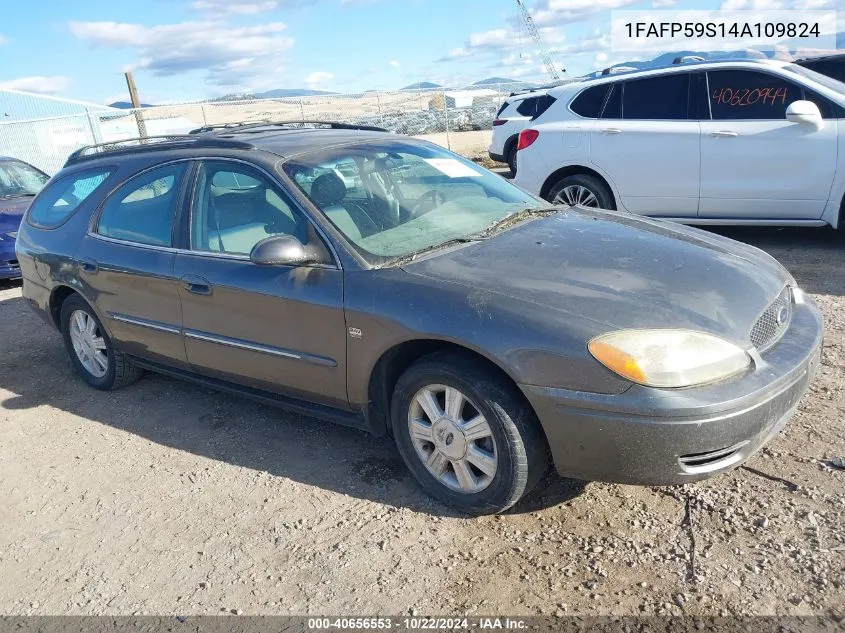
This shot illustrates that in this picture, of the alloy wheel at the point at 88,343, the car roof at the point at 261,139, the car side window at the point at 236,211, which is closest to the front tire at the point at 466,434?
the car side window at the point at 236,211

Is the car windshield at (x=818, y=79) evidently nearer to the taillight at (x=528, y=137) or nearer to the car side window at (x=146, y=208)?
the taillight at (x=528, y=137)

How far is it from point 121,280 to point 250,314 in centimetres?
119

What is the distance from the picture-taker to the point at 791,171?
6.36 metres

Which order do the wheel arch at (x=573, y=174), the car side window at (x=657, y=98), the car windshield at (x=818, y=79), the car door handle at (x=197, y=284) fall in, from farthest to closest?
the wheel arch at (x=573, y=174)
the car side window at (x=657, y=98)
the car windshield at (x=818, y=79)
the car door handle at (x=197, y=284)

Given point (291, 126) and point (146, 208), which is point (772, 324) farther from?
point (146, 208)

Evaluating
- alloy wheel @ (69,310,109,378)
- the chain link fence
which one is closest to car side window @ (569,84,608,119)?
the chain link fence

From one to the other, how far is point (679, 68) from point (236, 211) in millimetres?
4989

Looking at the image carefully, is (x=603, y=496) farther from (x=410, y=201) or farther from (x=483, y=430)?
(x=410, y=201)

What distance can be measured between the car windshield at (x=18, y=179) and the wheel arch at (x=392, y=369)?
8017 millimetres

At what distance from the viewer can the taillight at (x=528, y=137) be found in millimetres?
7609

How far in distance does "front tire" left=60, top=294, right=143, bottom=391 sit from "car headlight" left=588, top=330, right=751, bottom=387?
3.36 metres

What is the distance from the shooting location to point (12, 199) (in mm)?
9148

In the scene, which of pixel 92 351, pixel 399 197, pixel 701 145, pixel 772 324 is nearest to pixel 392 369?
pixel 399 197

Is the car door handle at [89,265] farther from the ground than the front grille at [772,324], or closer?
closer
